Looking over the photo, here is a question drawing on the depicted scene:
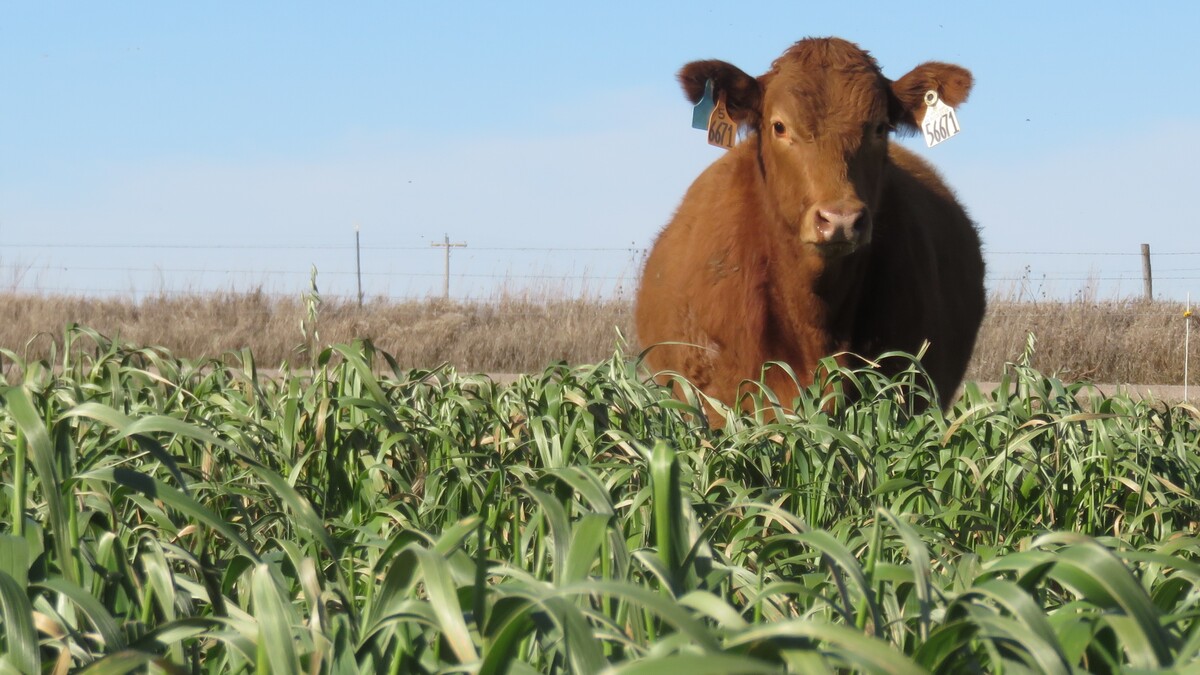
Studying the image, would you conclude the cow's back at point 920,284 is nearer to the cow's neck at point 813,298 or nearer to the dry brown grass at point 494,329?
the cow's neck at point 813,298

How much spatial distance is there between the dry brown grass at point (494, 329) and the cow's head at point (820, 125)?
864 centimetres

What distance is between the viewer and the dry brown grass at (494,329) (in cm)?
1453

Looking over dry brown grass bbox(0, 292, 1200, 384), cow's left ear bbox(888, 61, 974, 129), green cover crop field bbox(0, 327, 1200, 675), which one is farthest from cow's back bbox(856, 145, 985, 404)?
dry brown grass bbox(0, 292, 1200, 384)

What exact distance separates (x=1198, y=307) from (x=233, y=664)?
56.9ft

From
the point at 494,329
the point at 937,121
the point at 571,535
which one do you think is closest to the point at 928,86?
the point at 937,121

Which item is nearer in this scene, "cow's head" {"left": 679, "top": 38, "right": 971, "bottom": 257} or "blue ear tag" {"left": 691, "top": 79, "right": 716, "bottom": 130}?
"cow's head" {"left": 679, "top": 38, "right": 971, "bottom": 257}

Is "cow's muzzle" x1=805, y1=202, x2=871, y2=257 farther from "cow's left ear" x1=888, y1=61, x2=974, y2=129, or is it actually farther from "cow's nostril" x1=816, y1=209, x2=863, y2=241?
"cow's left ear" x1=888, y1=61, x2=974, y2=129

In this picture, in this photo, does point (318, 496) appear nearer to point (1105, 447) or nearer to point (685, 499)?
point (685, 499)

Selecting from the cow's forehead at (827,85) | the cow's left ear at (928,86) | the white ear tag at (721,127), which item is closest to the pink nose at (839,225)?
the cow's forehead at (827,85)

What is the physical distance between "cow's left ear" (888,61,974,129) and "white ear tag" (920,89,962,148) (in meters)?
0.02

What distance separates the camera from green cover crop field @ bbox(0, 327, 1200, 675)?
112 centimetres

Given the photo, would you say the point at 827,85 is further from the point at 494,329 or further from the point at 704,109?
the point at 494,329

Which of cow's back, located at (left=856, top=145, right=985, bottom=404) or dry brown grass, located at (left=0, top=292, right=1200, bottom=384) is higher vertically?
cow's back, located at (left=856, top=145, right=985, bottom=404)

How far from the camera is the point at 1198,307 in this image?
16422mm
